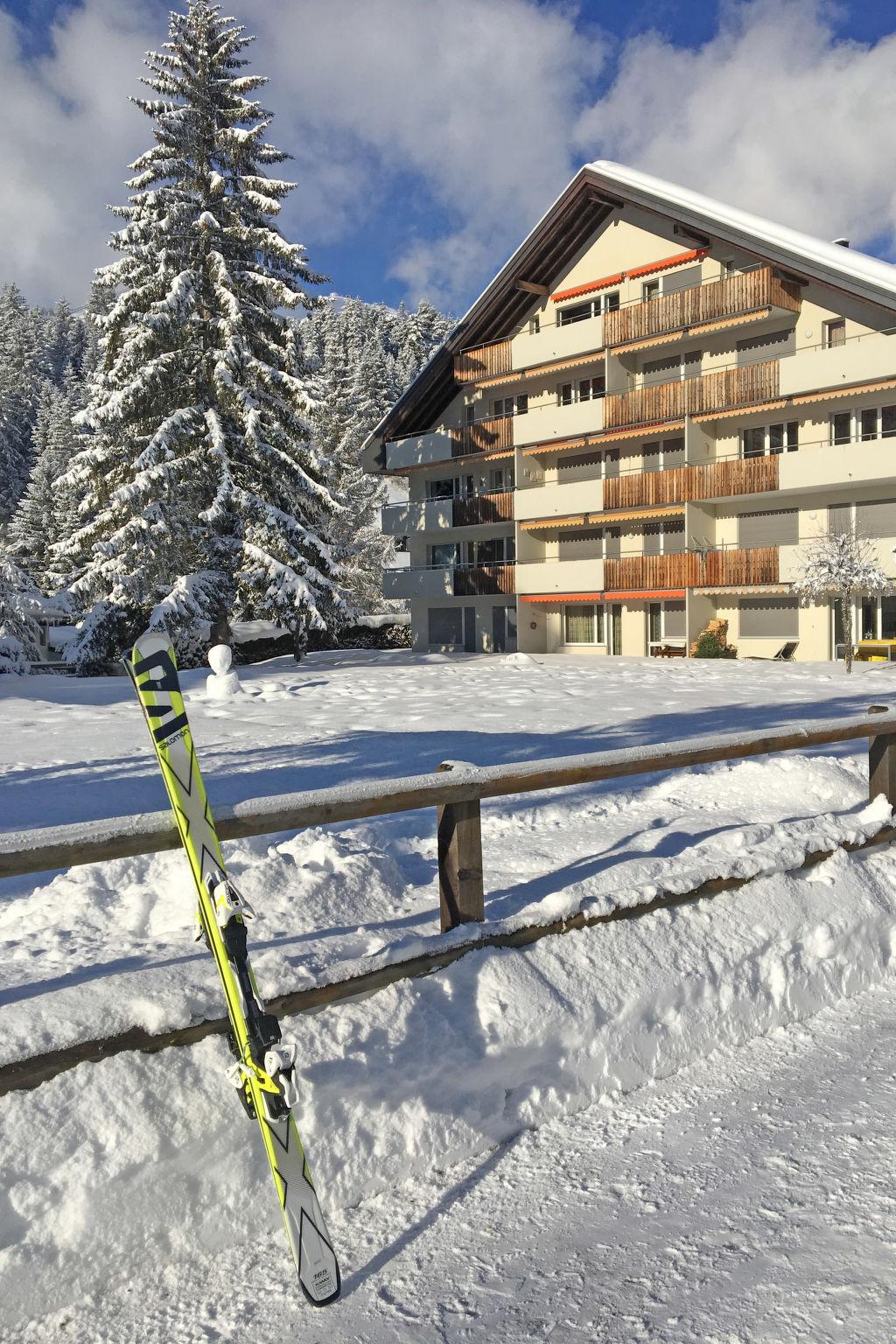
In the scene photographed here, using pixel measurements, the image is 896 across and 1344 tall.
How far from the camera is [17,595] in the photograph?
29.7 metres

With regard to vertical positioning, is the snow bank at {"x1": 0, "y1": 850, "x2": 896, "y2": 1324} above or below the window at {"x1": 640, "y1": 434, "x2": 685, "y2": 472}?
below

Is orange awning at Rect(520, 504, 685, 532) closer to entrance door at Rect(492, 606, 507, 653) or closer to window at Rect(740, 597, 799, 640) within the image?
entrance door at Rect(492, 606, 507, 653)

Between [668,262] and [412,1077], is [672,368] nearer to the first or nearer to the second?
[668,262]

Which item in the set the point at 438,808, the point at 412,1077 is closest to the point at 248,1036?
the point at 412,1077

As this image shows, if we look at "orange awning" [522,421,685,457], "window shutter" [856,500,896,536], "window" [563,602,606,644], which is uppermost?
"orange awning" [522,421,685,457]

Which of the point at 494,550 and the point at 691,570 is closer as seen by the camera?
A: the point at 691,570

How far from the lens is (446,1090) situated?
12.7ft

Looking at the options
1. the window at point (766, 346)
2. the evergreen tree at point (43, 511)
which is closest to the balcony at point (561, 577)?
the window at point (766, 346)

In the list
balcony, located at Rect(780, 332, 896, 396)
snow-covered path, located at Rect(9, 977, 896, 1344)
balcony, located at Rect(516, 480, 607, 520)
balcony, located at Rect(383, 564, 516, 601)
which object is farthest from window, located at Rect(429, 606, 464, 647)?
snow-covered path, located at Rect(9, 977, 896, 1344)

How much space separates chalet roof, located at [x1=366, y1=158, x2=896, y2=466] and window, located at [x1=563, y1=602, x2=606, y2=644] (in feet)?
35.8

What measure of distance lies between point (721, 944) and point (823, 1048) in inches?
26.4

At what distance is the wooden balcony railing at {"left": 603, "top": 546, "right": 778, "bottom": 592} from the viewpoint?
99.6 feet

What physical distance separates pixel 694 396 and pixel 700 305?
288cm

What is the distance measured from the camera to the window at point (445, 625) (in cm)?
4047
